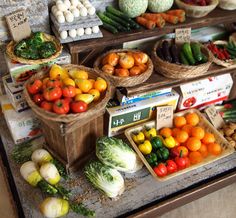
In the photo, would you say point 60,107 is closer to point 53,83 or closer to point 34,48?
point 53,83

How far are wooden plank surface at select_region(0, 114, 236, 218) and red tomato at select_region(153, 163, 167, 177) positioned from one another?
0.09 m

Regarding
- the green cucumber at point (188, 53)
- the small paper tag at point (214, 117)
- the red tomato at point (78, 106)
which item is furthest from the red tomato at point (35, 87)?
the small paper tag at point (214, 117)

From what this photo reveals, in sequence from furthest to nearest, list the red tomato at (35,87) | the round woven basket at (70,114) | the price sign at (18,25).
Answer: the price sign at (18,25) < the red tomato at (35,87) < the round woven basket at (70,114)

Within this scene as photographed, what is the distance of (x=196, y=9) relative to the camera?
6.68 feet

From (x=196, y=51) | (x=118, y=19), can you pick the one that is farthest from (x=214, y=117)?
(x=118, y=19)

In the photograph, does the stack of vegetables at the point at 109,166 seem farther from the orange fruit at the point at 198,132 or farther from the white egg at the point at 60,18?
the white egg at the point at 60,18

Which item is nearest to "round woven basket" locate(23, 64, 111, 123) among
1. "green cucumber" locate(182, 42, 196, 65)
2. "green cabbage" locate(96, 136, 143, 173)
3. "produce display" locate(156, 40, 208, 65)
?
"green cabbage" locate(96, 136, 143, 173)

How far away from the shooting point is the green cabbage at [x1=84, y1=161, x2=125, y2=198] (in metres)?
1.68

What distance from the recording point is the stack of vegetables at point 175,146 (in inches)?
73.3

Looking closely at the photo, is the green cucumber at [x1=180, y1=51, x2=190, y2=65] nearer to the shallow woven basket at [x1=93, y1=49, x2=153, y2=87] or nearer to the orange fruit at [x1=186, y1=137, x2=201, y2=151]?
the shallow woven basket at [x1=93, y1=49, x2=153, y2=87]

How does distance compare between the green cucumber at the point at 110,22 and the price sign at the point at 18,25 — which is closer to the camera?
the price sign at the point at 18,25

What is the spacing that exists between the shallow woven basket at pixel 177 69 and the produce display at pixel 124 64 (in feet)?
0.30

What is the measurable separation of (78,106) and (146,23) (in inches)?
32.2

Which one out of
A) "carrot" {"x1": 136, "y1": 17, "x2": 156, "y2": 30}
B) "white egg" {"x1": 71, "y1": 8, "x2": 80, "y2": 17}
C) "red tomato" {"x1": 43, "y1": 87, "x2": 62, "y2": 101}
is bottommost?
"red tomato" {"x1": 43, "y1": 87, "x2": 62, "y2": 101}
